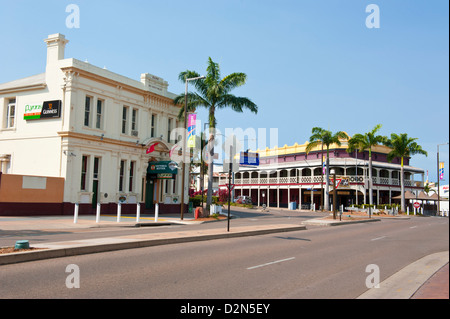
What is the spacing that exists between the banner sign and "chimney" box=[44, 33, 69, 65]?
3282 mm

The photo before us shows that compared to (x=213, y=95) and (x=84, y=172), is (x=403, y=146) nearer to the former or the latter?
(x=213, y=95)

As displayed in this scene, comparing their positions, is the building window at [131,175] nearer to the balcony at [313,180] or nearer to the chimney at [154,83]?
the chimney at [154,83]

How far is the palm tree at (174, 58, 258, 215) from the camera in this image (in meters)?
31.8

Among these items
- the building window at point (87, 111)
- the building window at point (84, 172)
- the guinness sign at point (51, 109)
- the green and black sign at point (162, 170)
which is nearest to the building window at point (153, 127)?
the green and black sign at point (162, 170)

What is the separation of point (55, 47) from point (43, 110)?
4.79 m

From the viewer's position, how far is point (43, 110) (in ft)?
96.2

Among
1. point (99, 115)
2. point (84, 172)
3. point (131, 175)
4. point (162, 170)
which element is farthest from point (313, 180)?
point (84, 172)

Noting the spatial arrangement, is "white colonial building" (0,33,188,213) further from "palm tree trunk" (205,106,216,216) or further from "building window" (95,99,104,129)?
"palm tree trunk" (205,106,216,216)

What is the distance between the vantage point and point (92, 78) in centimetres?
2964

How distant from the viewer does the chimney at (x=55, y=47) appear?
97.3 ft

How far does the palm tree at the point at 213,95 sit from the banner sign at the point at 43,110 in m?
9.28

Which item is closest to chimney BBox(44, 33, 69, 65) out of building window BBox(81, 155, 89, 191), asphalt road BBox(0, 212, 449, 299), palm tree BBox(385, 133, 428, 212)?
building window BBox(81, 155, 89, 191)
